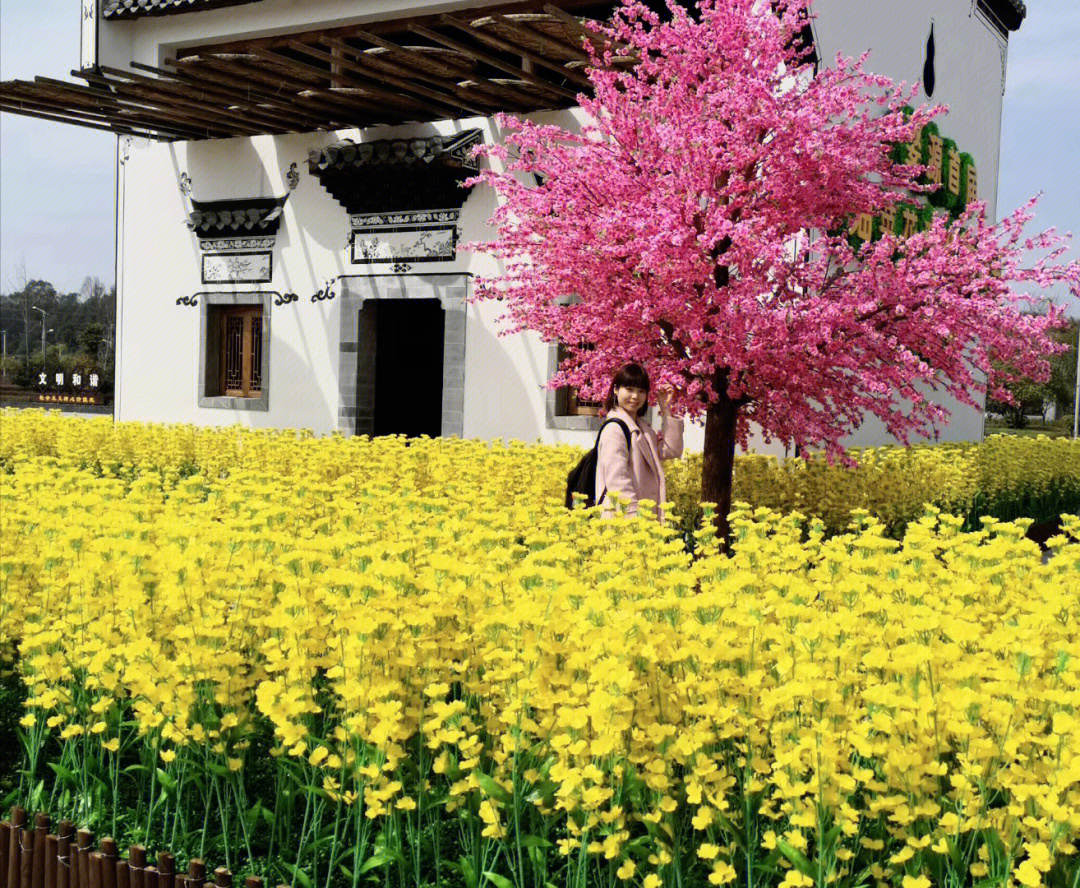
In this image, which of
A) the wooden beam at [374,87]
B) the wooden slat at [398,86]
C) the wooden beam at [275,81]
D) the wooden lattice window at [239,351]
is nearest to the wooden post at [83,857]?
the wooden slat at [398,86]

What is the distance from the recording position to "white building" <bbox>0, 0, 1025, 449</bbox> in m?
14.0

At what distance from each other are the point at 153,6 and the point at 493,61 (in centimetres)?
694

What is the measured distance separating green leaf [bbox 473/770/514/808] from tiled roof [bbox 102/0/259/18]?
50.9 feet

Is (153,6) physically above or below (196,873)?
above

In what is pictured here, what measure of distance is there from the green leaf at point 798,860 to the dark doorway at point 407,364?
13566mm

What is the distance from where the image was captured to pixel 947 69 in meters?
16.8

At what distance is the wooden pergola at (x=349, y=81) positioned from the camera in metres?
12.4

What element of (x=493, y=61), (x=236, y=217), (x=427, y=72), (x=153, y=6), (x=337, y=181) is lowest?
(x=236, y=217)

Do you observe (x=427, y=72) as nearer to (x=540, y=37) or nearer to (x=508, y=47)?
(x=508, y=47)

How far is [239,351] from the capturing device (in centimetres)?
1744

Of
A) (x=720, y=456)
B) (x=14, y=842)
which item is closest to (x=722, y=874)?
(x=14, y=842)

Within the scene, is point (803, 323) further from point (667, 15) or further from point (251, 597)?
point (667, 15)

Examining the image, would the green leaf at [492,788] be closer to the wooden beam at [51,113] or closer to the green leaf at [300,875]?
the green leaf at [300,875]

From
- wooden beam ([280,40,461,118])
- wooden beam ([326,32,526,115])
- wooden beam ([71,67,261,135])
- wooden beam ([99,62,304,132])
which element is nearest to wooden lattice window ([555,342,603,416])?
wooden beam ([326,32,526,115])
